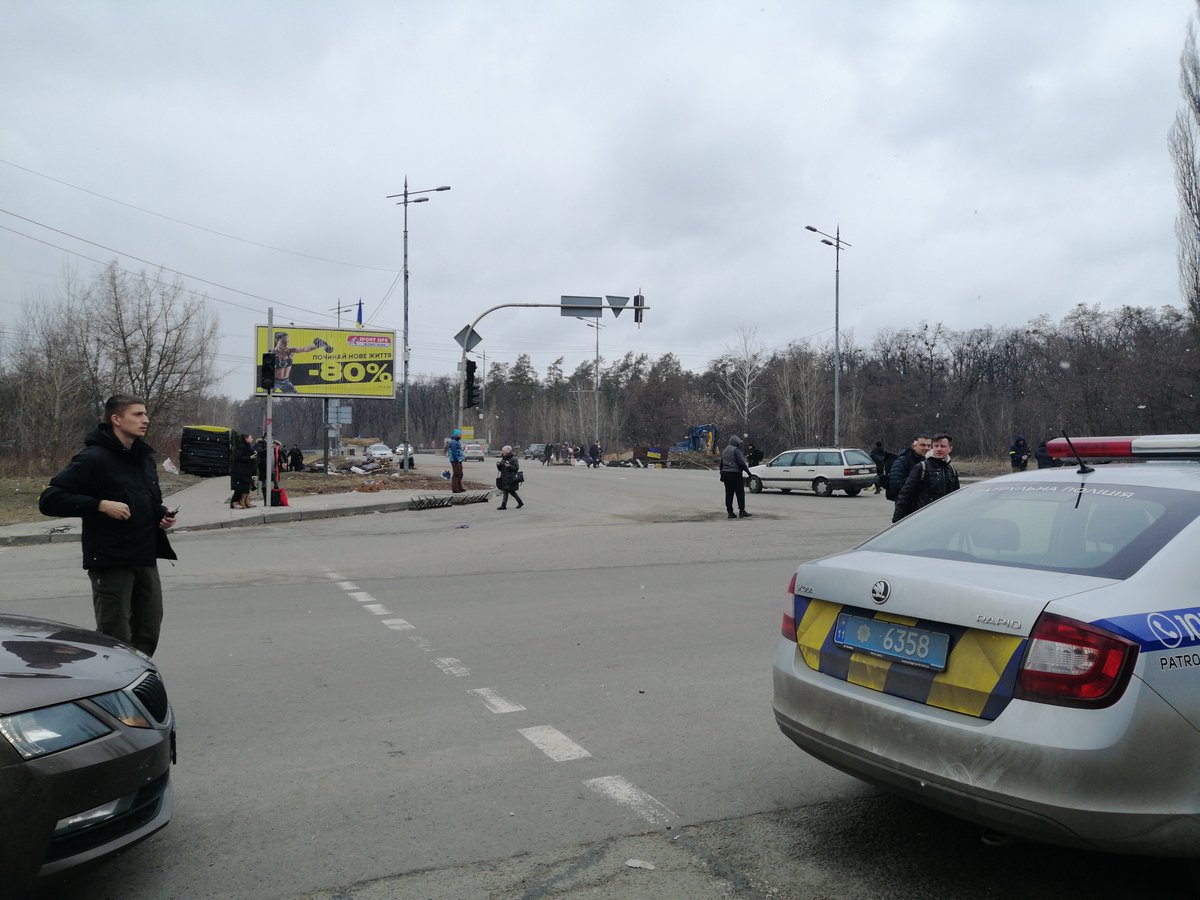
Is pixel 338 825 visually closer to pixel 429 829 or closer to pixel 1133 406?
pixel 429 829

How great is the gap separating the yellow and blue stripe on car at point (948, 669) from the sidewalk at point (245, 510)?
53.3ft

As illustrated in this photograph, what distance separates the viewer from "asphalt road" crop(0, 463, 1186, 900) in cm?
349

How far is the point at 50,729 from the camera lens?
2910 millimetres

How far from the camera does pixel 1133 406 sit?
139ft

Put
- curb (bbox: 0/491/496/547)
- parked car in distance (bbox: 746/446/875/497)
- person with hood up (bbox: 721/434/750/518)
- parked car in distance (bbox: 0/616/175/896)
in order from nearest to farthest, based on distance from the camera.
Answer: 1. parked car in distance (bbox: 0/616/175/896)
2. curb (bbox: 0/491/496/547)
3. person with hood up (bbox: 721/434/750/518)
4. parked car in distance (bbox: 746/446/875/497)

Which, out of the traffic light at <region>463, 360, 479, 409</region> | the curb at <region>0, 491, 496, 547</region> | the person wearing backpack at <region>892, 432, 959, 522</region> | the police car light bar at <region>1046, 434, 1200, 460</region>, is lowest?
the curb at <region>0, 491, 496, 547</region>

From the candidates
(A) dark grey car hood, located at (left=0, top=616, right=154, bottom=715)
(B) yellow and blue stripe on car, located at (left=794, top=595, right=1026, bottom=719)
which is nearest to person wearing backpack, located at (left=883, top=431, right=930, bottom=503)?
(B) yellow and blue stripe on car, located at (left=794, top=595, right=1026, bottom=719)

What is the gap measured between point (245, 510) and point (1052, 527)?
20224 millimetres

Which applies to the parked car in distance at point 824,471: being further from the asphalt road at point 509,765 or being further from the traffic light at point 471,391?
the asphalt road at point 509,765

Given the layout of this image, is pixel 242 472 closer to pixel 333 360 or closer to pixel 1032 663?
pixel 333 360

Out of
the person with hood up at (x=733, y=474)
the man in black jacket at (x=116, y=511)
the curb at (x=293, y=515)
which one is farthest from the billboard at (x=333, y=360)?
the man in black jacket at (x=116, y=511)

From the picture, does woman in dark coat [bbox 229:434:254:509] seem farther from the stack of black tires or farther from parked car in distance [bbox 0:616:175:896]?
parked car in distance [bbox 0:616:175:896]

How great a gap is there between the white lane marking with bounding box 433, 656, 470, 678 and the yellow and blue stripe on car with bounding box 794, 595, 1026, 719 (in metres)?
3.46

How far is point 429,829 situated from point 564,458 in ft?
242
